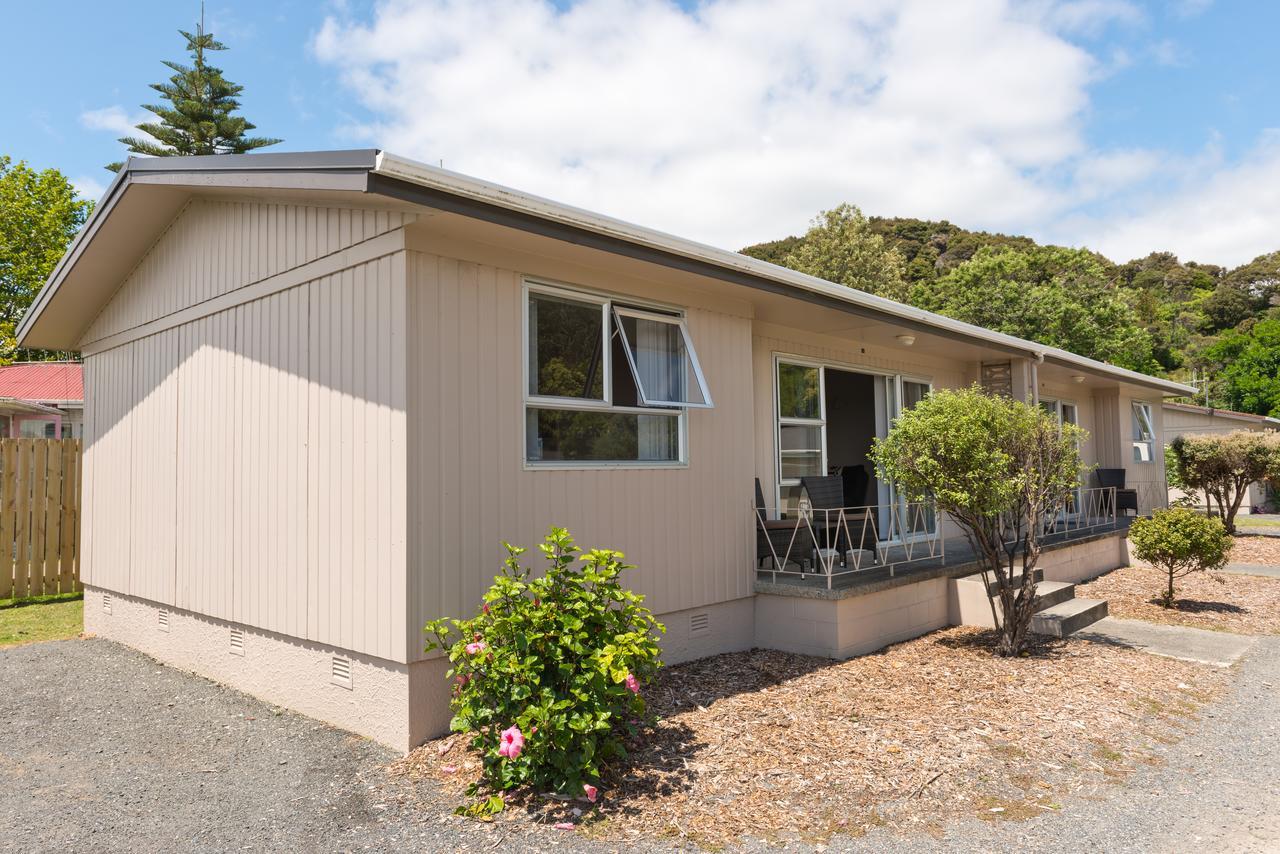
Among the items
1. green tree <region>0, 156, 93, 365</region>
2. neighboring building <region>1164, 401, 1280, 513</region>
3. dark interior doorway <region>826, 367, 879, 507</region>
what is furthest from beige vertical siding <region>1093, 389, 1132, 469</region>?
green tree <region>0, 156, 93, 365</region>

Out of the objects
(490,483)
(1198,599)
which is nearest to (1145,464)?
(1198,599)

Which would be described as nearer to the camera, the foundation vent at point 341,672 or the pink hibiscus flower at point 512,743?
the pink hibiscus flower at point 512,743

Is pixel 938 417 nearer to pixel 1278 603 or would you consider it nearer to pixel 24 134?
pixel 1278 603

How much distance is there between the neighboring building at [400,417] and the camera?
427cm

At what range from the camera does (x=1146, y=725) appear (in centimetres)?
450

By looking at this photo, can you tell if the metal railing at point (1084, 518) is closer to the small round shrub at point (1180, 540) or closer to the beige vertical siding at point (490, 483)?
the small round shrub at point (1180, 540)

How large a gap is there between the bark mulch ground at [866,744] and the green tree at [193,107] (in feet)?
73.6

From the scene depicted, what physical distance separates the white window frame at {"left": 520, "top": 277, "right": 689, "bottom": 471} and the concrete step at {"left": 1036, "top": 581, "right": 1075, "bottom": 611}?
390 centimetres

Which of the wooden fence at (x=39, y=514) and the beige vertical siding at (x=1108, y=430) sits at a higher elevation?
the beige vertical siding at (x=1108, y=430)

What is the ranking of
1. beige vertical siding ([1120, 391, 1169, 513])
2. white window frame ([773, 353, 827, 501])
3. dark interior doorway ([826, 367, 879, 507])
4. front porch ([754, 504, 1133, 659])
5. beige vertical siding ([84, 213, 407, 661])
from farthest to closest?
beige vertical siding ([1120, 391, 1169, 513]) < dark interior doorway ([826, 367, 879, 507]) < white window frame ([773, 353, 827, 501]) < front porch ([754, 504, 1133, 659]) < beige vertical siding ([84, 213, 407, 661])

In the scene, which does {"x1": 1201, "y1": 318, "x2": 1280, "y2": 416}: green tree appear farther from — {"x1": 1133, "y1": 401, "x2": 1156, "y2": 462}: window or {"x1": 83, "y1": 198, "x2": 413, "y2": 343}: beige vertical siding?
{"x1": 83, "y1": 198, "x2": 413, "y2": 343}: beige vertical siding

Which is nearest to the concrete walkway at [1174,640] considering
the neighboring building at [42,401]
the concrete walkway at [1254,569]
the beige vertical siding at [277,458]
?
the concrete walkway at [1254,569]

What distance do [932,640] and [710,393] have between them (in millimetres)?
2929

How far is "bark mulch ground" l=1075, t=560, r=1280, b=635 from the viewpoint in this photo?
7598 mm
